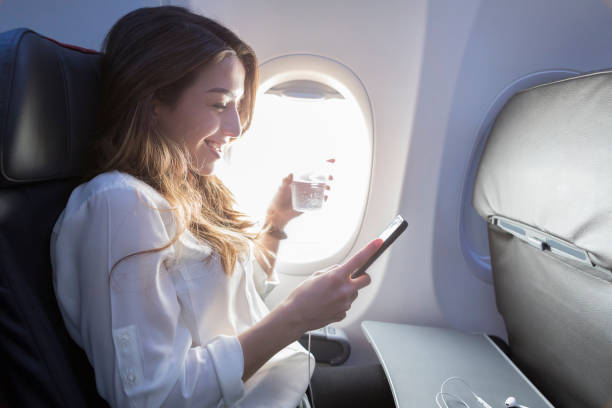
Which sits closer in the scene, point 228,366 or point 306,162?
point 228,366

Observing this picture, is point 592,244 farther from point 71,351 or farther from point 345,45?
point 71,351

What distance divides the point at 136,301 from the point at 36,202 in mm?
306

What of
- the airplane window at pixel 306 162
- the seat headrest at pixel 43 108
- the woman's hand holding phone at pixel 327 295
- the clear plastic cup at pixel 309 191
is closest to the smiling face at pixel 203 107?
the seat headrest at pixel 43 108

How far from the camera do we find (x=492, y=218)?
1.33 m

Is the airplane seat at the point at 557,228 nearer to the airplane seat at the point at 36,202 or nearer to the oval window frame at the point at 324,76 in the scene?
the oval window frame at the point at 324,76

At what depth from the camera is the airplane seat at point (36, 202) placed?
0.66m

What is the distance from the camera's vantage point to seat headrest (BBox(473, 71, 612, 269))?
850 millimetres

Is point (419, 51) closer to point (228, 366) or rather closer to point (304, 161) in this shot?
point (304, 161)

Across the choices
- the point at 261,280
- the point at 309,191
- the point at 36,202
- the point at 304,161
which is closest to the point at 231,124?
the point at 309,191

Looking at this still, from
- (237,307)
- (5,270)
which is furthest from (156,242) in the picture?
(237,307)

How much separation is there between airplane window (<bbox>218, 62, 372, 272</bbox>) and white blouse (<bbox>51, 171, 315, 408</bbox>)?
0.86 m

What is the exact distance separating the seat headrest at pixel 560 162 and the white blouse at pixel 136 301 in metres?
0.86

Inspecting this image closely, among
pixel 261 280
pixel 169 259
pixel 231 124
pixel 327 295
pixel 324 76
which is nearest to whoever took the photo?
pixel 169 259

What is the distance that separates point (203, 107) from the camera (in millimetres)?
955
